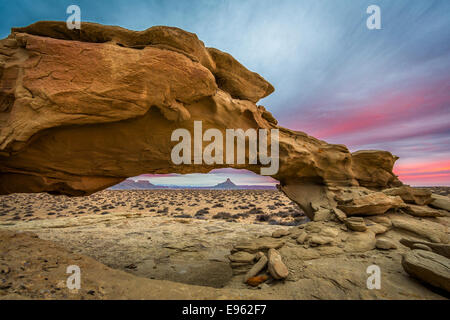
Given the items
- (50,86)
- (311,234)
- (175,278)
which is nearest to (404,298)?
(311,234)

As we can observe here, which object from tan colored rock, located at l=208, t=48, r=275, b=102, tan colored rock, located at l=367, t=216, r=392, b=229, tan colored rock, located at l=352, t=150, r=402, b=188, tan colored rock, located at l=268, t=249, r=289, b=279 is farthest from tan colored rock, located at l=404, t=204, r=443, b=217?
tan colored rock, located at l=208, t=48, r=275, b=102

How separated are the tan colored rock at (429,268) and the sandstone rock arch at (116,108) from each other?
3.44 metres

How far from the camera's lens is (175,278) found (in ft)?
19.3

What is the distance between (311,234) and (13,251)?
23.7 feet

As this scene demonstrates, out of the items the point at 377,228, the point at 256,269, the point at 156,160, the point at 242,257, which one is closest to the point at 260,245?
the point at 242,257

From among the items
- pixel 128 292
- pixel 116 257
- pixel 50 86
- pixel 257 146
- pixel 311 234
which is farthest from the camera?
pixel 257 146

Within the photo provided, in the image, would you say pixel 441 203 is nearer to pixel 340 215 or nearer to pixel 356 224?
pixel 340 215

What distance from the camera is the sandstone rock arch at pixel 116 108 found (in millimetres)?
4602

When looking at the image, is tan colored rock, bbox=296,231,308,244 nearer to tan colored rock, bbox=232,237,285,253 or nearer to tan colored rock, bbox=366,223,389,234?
tan colored rock, bbox=232,237,285,253

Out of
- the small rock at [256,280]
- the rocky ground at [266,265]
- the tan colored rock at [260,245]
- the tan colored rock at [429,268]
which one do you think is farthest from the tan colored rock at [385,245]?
the small rock at [256,280]

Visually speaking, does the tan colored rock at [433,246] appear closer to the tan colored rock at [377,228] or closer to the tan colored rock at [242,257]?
the tan colored rock at [377,228]

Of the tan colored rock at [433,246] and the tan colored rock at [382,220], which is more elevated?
the tan colored rock at [382,220]

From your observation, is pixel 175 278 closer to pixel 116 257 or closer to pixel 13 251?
pixel 116 257

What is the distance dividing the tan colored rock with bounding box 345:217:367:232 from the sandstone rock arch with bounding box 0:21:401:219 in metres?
1.13
